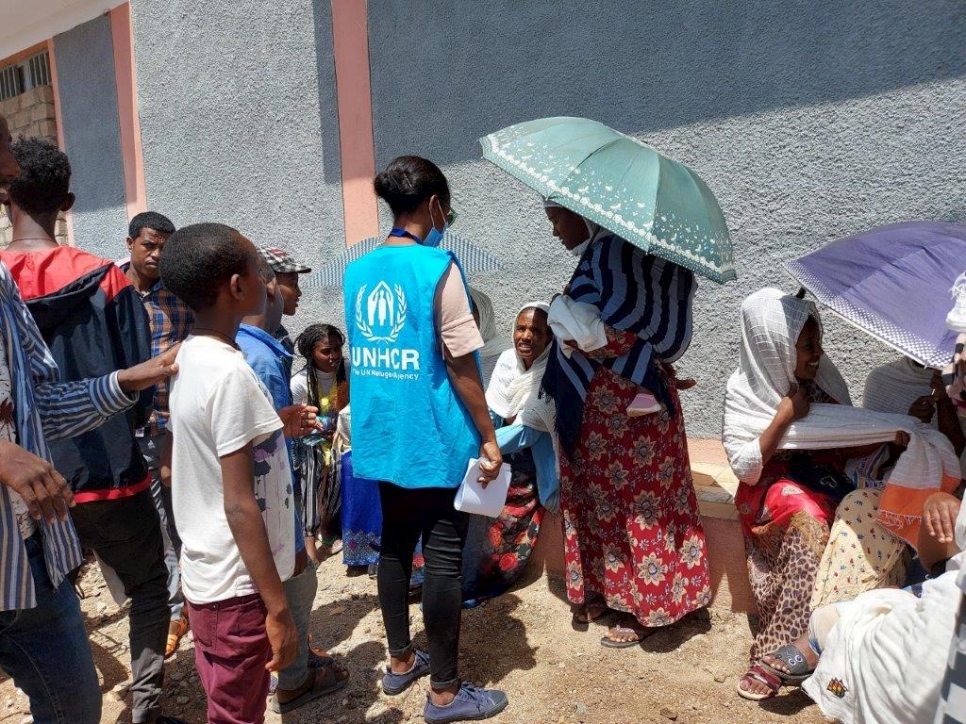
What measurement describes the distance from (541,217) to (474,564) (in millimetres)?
2174

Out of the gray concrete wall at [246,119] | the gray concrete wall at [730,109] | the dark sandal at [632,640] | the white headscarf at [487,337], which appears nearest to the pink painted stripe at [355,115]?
the gray concrete wall at [246,119]

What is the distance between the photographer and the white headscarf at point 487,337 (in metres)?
4.14

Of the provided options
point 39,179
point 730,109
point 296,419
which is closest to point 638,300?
point 296,419

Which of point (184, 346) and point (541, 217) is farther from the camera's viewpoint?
point (541, 217)

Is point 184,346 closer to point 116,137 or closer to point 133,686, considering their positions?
point 133,686

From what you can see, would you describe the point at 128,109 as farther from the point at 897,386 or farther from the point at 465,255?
the point at 897,386

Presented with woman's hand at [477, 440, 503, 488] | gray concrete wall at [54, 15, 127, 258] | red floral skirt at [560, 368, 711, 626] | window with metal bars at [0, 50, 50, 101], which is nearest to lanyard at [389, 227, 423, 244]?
woman's hand at [477, 440, 503, 488]

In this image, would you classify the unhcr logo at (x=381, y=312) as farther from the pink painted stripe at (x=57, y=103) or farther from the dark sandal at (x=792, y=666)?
the pink painted stripe at (x=57, y=103)

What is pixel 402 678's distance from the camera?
2.84 metres

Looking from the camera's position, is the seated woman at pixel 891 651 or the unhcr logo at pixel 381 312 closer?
the seated woman at pixel 891 651

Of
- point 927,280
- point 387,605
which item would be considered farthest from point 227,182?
point 927,280

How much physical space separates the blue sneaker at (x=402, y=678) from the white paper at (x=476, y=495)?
780mm

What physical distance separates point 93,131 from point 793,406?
294 inches

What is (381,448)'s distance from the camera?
8.59 feet
